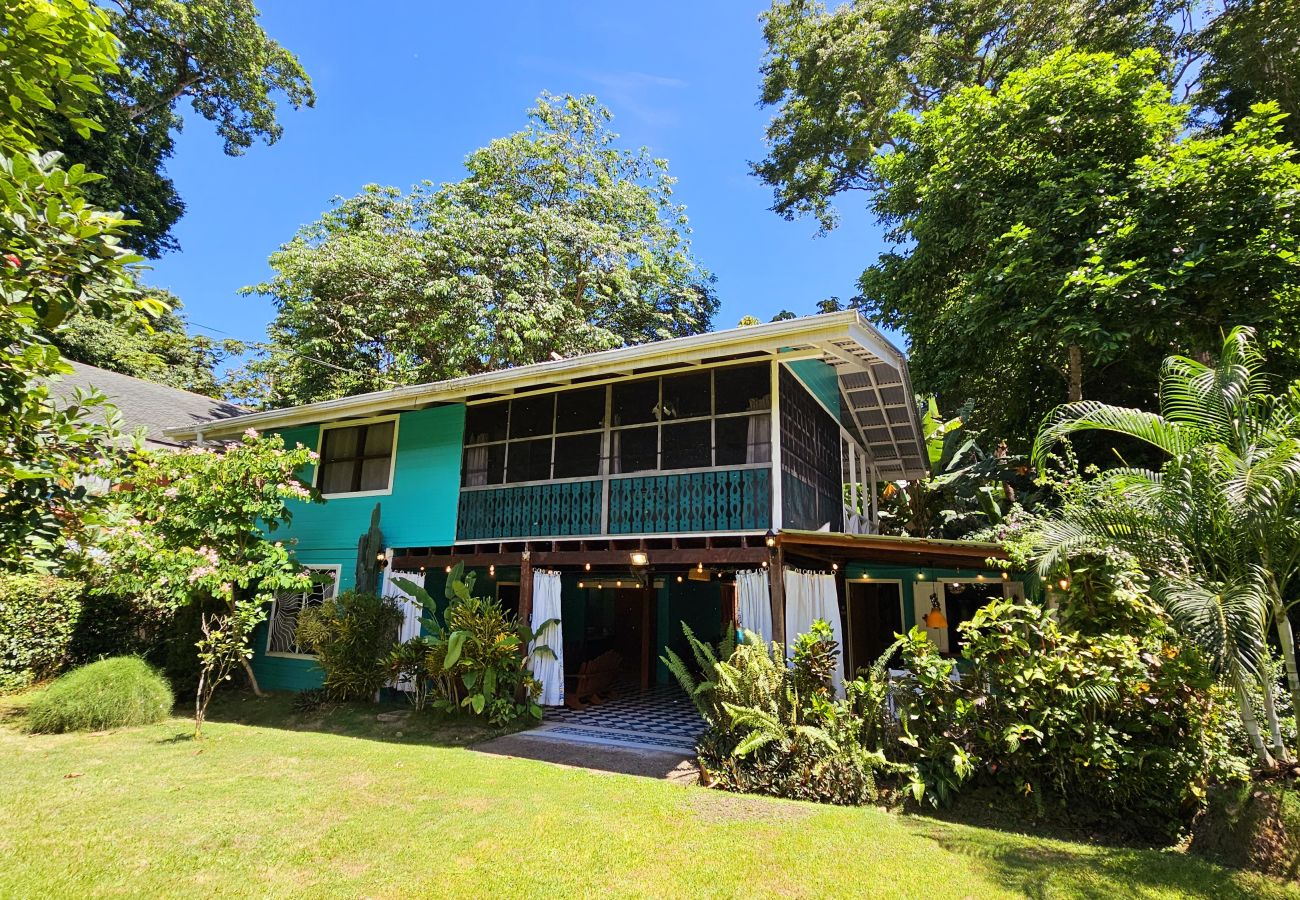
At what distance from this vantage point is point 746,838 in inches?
215

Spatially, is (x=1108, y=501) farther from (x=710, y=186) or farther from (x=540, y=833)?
(x=710, y=186)

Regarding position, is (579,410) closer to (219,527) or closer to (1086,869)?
(219,527)

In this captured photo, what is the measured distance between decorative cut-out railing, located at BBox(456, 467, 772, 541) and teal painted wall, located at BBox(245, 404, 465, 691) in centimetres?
61

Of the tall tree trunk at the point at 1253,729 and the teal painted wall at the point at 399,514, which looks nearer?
the tall tree trunk at the point at 1253,729

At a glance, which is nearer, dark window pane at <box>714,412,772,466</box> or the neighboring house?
the neighboring house

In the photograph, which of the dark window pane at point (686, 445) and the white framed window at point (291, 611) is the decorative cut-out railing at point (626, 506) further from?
the white framed window at point (291, 611)

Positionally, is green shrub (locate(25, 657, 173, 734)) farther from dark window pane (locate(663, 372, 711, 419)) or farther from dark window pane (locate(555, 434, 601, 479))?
dark window pane (locate(663, 372, 711, 419))

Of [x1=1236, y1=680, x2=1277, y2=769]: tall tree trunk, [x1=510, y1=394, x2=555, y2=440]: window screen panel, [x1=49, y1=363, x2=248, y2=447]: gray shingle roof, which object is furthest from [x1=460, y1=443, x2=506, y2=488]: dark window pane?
[x1=49, y1=363, x2=248, y2=447]: gray shingle roof

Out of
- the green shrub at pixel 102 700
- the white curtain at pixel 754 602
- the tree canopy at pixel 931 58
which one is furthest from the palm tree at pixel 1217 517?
the tree canopy at pixel 931 58

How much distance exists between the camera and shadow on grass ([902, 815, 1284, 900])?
179 inches

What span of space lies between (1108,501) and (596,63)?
1617 centimetres

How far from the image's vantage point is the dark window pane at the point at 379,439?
515 inches

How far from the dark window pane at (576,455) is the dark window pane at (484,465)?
1107 mm

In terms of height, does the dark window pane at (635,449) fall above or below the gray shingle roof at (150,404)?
A: below
